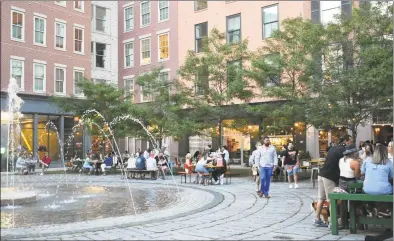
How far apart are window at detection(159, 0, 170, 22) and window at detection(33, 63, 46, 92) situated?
35.0 ft

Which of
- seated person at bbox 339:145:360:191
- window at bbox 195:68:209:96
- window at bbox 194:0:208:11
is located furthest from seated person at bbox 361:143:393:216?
window at bbox 194:0:208:11

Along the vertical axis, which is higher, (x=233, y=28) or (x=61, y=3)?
(x=61, y=3)

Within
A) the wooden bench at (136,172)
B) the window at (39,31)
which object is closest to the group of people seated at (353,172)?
the wooden bench at (136,172)

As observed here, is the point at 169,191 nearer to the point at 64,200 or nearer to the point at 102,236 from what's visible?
the point at 64,200

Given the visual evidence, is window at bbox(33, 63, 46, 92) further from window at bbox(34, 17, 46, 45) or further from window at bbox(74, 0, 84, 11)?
window at bbox(74, 0, 84, 11)

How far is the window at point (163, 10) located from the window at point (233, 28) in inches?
261

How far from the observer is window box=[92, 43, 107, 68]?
37.5 metres

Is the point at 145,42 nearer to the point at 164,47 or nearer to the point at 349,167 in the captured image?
the point at 164,47

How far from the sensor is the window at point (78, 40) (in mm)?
34125

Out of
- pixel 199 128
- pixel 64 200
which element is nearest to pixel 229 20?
pixel 199 128

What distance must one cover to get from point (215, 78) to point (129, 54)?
18048mm

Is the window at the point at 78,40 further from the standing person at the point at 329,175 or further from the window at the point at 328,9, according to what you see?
the standing person at the point at 329,175

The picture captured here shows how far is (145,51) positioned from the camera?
37.7m

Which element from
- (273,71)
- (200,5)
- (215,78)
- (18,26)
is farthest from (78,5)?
(273,71)
